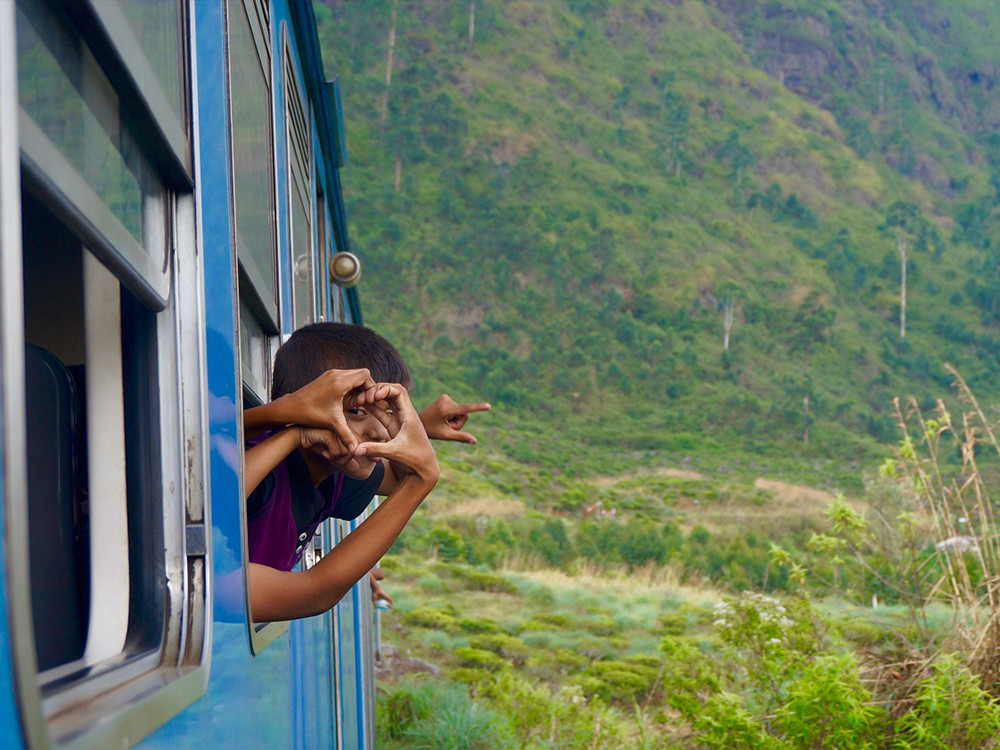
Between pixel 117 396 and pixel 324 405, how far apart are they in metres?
0.30

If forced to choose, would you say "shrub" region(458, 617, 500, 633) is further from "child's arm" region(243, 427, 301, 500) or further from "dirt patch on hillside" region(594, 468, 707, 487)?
"dirt patch on hillside" region(594, 468, 707, 487)

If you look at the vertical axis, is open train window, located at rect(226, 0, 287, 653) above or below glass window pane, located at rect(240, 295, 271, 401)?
above

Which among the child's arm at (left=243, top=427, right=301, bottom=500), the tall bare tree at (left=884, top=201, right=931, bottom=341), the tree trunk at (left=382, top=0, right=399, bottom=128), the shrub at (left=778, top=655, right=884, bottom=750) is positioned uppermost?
the tree trunk at (left=382, top=0, right=399, bottom=128)

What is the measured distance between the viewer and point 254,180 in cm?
159

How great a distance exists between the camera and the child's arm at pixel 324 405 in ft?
3.81

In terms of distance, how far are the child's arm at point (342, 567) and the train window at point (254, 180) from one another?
30 centimetres

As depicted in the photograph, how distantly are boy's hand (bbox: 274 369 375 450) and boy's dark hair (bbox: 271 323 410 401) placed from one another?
28 centimetres

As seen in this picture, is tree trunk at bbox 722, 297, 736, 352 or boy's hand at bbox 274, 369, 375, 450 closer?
boy's hand at bbox 274, 369, 375, 450

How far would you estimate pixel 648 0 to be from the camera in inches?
3086

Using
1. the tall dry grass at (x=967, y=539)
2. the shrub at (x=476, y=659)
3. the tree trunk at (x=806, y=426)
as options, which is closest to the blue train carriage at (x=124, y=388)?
the tall dry grass at (x=967, y=539)

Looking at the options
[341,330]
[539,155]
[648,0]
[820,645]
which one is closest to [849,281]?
[539,155]

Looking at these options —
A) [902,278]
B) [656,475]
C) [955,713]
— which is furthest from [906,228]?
[955,713]

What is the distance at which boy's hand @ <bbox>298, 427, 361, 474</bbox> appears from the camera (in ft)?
3.92

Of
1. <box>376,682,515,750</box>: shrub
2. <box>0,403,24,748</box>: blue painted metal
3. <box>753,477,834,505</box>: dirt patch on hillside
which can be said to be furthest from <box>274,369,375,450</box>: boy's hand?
<box>753,477,834,505</box>: dirt patch on hillside
